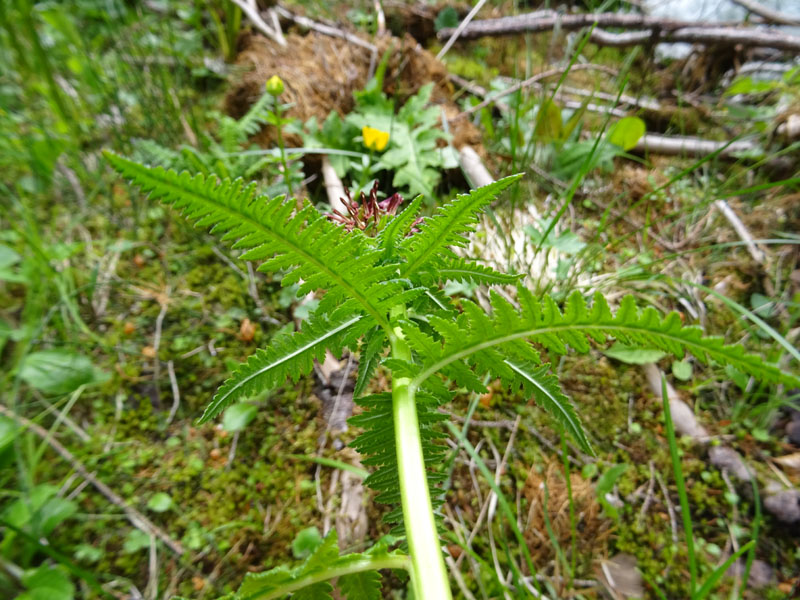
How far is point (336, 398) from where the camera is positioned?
1.56 m

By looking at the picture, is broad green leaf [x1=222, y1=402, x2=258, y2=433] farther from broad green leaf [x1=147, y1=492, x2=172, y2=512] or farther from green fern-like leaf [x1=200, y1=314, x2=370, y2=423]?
green fern-like leaf [x1=200, y1=314, x2=370, y2=423]

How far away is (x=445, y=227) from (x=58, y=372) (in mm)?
1666

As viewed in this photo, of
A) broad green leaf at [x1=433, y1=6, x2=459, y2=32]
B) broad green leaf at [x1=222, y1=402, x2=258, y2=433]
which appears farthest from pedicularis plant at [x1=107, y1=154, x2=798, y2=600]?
broad green leaf at [x1=433, y1=6, x2=459, y2=32]

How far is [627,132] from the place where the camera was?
7.18 ft

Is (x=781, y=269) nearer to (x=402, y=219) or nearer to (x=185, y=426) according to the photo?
(x=402, y=219)

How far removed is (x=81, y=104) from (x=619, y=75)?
3.48m

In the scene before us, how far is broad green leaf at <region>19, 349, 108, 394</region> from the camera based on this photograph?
155cm

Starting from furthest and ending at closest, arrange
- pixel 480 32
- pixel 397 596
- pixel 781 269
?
pixel 480 32
pixel 781 269
pixel 397 596

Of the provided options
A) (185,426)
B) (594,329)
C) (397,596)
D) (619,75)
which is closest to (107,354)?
(185,426)

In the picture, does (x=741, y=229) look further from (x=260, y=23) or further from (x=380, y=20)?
(x=260, y=23)

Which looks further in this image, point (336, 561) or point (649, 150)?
point (649, 150)

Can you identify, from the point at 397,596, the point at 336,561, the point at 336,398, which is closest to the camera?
the point at 336,561

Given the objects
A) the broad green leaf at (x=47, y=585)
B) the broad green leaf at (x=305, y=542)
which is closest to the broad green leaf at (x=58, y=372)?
the broad green leaf at (x=47, y=585)

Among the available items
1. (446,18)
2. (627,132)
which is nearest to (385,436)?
(627,132)
